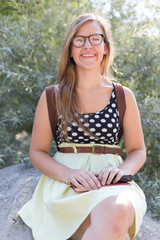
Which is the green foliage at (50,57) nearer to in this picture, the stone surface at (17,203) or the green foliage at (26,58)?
the green foliage at (26,58)

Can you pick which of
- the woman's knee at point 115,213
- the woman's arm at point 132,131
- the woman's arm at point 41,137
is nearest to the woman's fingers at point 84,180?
the woman's knee at point 115,213

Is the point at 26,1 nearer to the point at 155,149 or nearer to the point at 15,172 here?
the point at 15,172

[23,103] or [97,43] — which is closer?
[97,43]

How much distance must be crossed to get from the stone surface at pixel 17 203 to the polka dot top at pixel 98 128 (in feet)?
1.97

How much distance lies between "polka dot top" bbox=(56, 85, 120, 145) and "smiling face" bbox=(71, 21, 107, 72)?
1.07 feet

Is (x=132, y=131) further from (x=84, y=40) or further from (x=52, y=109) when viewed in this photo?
(x=84, y=40)

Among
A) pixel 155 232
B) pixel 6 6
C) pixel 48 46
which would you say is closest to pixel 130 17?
pixel 48 46

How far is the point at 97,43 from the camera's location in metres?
2.20

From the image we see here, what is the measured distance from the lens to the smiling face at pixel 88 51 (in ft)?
7.18

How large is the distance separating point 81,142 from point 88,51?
0.62m

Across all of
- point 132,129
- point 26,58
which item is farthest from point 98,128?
point 26,58

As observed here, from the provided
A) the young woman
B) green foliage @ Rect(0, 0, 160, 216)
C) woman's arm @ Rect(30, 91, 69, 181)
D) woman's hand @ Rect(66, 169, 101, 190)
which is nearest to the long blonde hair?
the young woman

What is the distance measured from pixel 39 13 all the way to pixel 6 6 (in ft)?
1.54

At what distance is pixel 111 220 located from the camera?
1.49 metres
